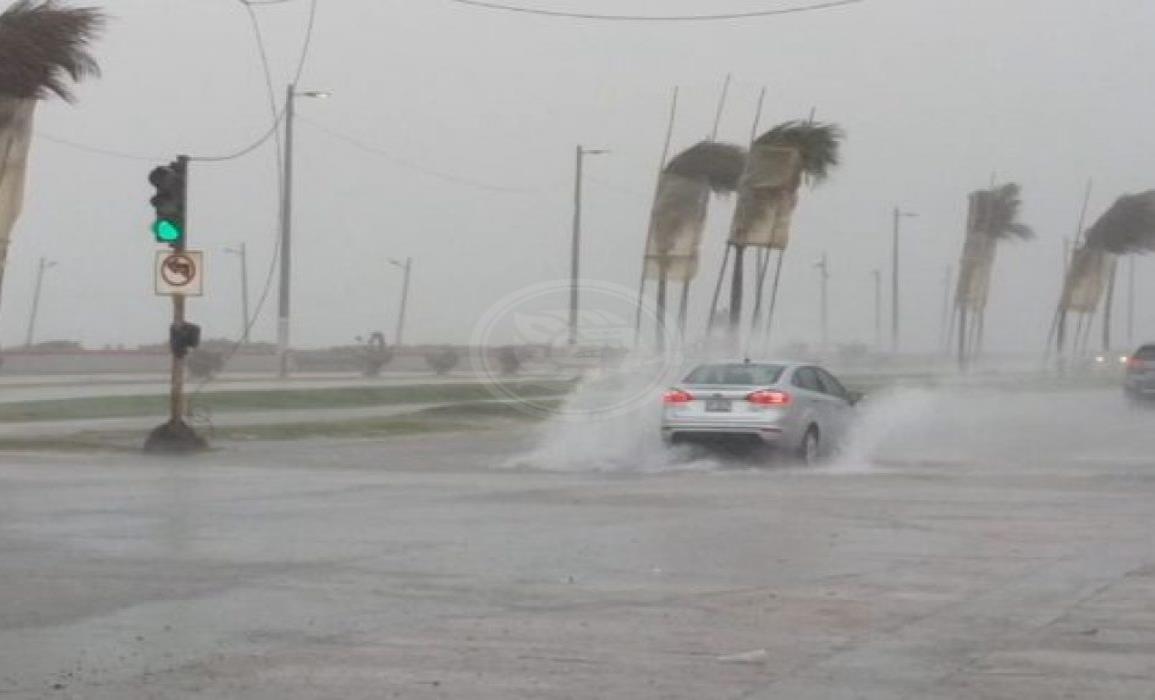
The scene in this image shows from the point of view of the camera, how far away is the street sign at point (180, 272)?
27312 millimetres

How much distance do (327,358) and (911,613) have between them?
2893 inches

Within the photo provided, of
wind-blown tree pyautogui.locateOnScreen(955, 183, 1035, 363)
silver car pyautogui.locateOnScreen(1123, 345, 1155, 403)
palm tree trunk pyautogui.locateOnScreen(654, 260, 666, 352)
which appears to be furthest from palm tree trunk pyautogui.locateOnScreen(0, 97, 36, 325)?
wind-blown tree pyautogui.locateOnScreen(955, 183, 1035, 363)

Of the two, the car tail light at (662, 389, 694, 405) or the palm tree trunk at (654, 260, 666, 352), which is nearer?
the car tail light at (662, 389, 694, 405)

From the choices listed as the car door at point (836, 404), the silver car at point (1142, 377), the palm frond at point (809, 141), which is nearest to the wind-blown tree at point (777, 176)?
the palm frond at point (809, 141)

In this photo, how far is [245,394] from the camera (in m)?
43.5

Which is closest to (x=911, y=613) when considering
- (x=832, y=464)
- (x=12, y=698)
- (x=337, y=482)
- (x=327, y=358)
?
(x=12, y=698)

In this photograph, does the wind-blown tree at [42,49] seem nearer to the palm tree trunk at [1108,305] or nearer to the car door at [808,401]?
the car door at [808,401]

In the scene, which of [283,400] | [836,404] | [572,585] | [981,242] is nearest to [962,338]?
[981,242]

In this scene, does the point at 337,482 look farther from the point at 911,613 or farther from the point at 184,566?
the point at 911,613

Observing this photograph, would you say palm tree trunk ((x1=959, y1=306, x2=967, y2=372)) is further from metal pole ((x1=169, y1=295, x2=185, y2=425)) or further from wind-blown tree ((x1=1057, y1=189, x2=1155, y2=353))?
metal pole ((x1=169, y1=295, x2=185, y2=425))

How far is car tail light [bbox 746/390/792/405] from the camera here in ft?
81.7

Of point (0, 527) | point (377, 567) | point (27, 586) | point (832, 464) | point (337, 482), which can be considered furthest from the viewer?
point (832, 464)

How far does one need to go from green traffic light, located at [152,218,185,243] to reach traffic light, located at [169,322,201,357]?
47.8 inches

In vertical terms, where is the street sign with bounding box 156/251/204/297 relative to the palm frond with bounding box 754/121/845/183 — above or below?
below
